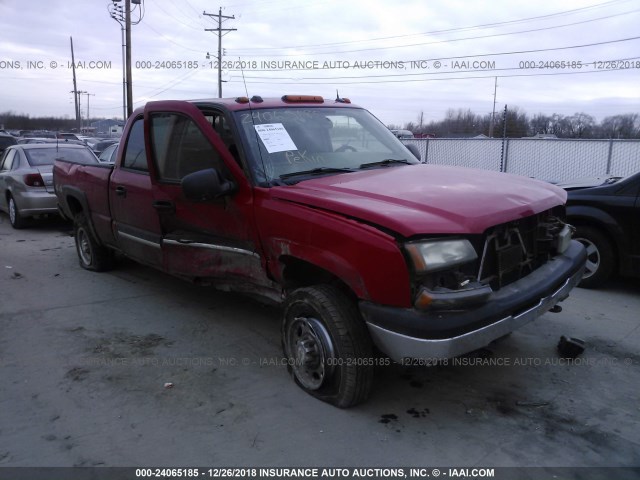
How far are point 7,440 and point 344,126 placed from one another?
333 cm

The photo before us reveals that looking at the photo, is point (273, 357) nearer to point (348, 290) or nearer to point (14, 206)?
point (348, 290)

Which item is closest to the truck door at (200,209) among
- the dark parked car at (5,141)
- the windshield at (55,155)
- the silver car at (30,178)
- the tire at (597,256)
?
the tire at (597,256)

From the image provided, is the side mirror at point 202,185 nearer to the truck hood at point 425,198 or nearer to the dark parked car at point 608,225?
the truck hood at point 425,198

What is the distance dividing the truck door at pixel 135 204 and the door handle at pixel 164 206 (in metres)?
0.08

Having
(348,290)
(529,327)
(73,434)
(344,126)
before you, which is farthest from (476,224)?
(73,434)

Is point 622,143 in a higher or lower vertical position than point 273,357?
higher

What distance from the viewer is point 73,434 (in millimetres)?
3234

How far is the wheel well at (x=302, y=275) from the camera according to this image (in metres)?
3.57

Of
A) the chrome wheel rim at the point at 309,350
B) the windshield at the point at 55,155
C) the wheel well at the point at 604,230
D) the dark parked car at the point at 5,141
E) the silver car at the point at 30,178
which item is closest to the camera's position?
the chrome wheel rim at the point at 309,350

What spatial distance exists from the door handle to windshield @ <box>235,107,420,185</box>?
108 centimetres

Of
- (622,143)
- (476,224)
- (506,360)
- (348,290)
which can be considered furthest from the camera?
(622,143)

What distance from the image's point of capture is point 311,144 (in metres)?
4.20

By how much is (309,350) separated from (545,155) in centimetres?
1611

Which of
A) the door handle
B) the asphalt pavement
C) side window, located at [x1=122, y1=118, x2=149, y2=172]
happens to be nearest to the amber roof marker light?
the door handle
